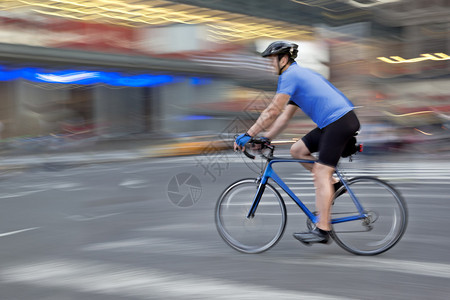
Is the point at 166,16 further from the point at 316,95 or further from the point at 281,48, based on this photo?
the point at 316,95

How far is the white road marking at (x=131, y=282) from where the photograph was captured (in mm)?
3785

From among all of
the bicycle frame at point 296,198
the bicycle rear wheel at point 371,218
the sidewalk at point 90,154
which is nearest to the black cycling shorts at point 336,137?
the bicycle frame at point 296,198

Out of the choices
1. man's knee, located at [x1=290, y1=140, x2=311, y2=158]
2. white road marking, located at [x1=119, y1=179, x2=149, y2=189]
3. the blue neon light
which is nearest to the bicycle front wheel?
man's knee, located at [x1=290, y1=140, x2=311, y2=158]

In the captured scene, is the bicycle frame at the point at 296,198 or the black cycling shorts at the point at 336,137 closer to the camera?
the black cycling shorts at the point at 336,137

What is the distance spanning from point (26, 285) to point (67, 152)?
60.6 ft

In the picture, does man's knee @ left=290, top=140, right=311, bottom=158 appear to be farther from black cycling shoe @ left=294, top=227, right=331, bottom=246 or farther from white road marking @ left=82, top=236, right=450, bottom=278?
white road marking @ left=82, top=236, right=450, bottom=278

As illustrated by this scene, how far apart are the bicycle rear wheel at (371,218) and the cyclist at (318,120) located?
149 millimetres

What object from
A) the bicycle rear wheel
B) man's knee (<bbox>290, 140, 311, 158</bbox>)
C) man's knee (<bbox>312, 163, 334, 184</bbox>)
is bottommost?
the bicycle rear wheel

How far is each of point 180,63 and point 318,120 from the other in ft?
94.6

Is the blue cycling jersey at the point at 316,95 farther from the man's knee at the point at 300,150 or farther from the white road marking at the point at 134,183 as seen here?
the white road marking at the point at 134,183

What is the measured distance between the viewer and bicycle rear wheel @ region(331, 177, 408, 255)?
4.64 m

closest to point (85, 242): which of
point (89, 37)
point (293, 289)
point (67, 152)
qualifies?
point (293, 289)

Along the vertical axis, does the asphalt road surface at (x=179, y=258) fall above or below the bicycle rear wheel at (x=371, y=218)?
below

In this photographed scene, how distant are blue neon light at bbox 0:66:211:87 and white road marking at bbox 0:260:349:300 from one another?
2354cm
